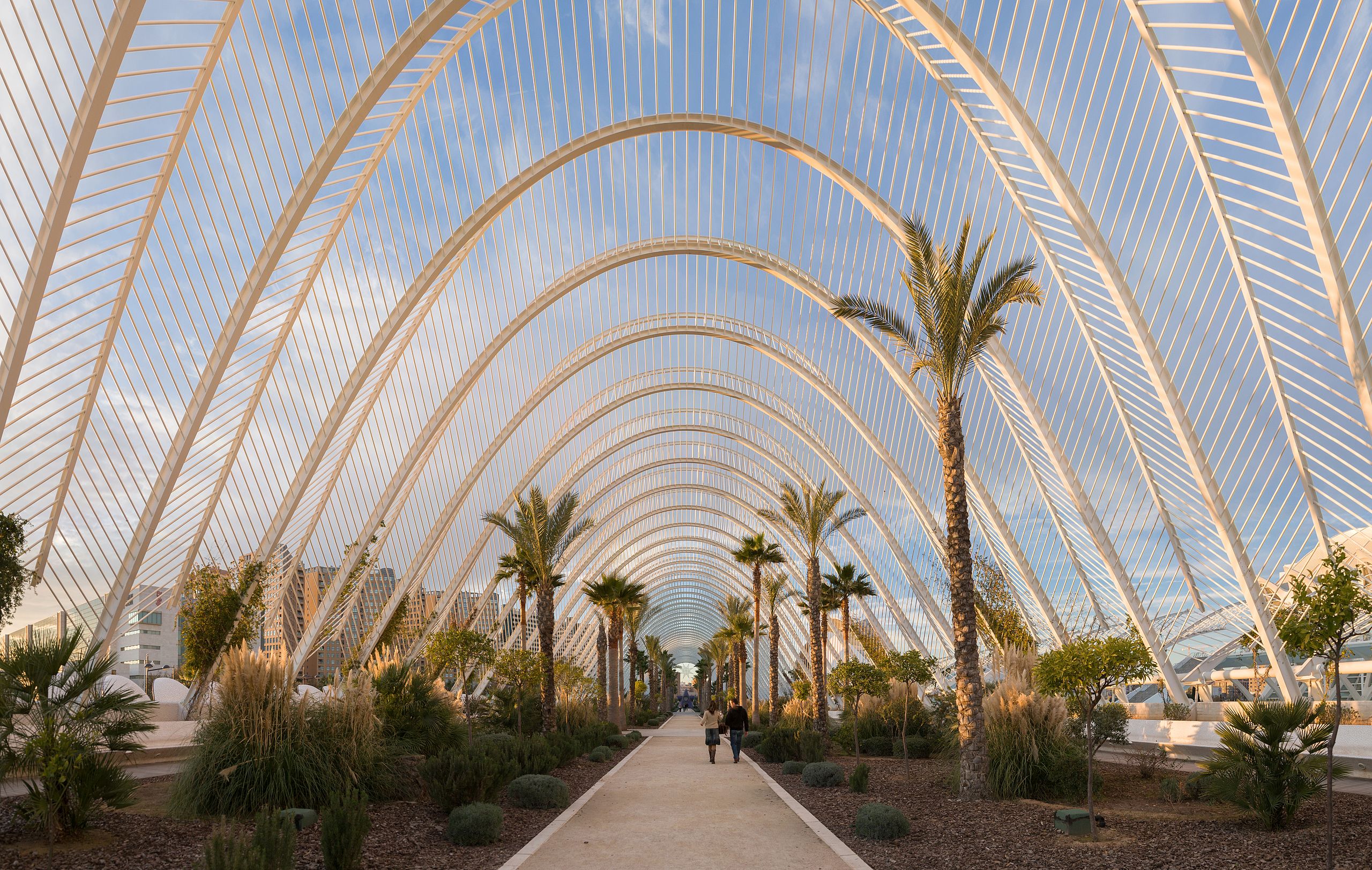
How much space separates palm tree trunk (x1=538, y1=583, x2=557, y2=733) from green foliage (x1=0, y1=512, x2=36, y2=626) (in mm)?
11698

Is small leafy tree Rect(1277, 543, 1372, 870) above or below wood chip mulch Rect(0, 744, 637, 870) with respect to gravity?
above

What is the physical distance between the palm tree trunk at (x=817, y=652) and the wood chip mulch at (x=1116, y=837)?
13.4m

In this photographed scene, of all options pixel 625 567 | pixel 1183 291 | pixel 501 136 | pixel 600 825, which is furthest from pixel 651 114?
pixel 625 567

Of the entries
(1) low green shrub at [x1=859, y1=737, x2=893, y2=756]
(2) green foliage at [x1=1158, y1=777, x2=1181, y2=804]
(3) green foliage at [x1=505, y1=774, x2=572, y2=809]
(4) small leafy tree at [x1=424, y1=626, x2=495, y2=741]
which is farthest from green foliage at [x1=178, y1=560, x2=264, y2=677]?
(2) green foliage at [x1=1158, y1=777, x2=1181, y2=804]

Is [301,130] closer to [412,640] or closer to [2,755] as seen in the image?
[2,755]

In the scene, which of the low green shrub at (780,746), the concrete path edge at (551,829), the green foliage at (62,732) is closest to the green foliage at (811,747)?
the low green shrub at (780,746)

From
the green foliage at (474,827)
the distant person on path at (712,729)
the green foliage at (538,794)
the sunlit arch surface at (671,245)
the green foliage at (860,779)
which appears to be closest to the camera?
the green foliage at (474,827)

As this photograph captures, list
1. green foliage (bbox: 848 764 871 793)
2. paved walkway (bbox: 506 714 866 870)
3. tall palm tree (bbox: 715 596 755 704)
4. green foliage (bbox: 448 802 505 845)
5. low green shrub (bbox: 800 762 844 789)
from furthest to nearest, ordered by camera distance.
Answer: tall palm tree (bbox: 715 596 755 704) → low green shrub (bbox: 800 762 844 789) → green foliage (bbox: 848 764 871 793) → green foliage (bbox: 448 802 505 845) → paved walkway (bbox: 506 714 866 870)

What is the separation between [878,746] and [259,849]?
21.4 meters

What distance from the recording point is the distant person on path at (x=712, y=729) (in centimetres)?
2134

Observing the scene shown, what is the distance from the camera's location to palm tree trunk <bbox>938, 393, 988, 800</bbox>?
1336cm

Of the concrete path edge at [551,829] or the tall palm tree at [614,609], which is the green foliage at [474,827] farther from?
the tall palm tree at [614,609]

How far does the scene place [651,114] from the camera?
80.3ft

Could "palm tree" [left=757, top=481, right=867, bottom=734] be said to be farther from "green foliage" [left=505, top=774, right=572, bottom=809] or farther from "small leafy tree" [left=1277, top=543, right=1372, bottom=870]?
"small leafy tree" [left=1277, top=543, right=1372, bottom=870]
